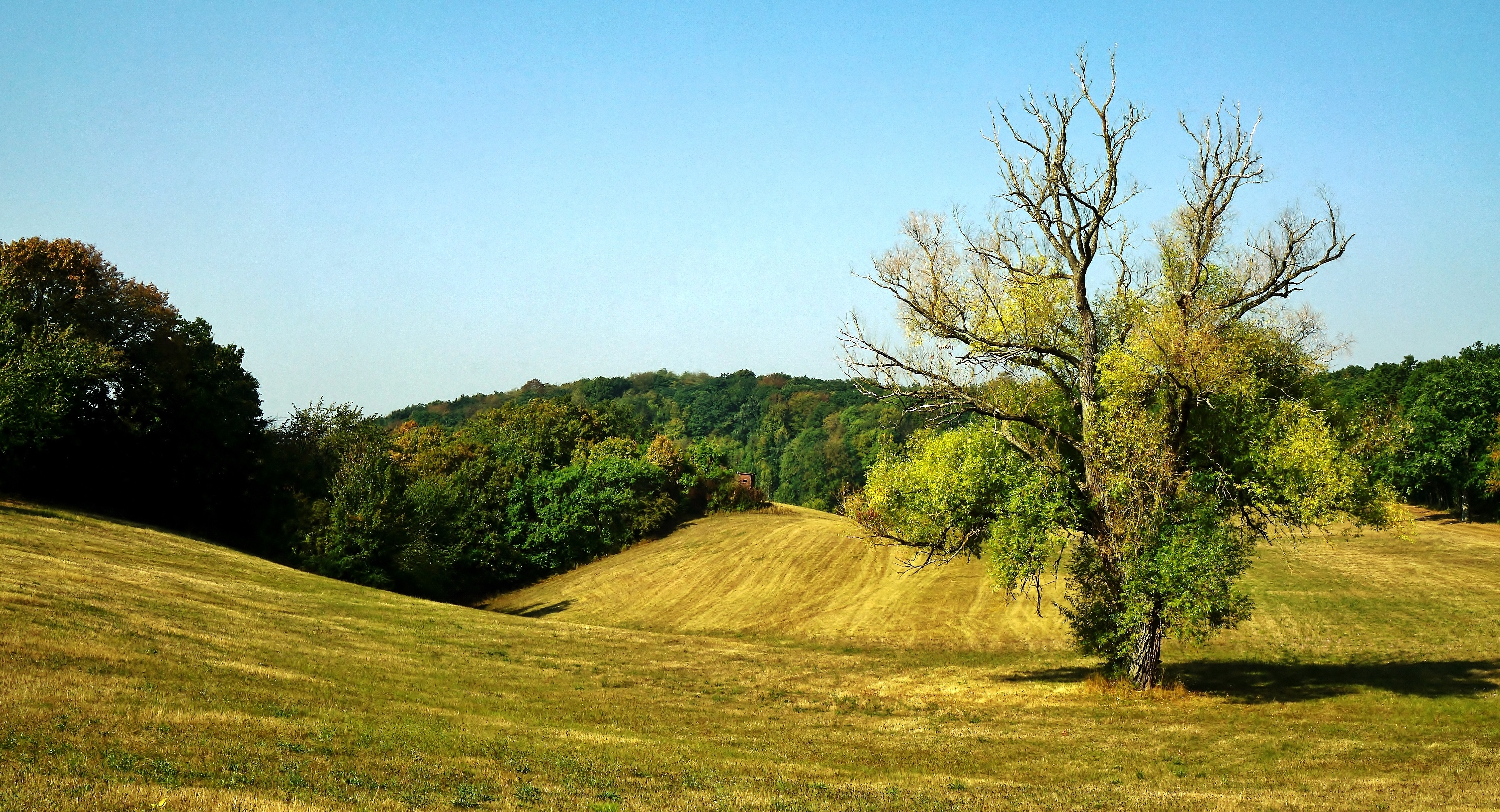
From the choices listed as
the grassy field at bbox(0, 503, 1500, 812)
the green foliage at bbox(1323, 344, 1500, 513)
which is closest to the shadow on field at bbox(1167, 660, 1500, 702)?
the grassy field at bbox(0, 503, 1500, 812)

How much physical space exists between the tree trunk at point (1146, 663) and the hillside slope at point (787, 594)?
491 inches

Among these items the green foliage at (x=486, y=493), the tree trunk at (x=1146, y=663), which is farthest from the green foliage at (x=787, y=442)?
the tree trunk at (x=1146, y=663)

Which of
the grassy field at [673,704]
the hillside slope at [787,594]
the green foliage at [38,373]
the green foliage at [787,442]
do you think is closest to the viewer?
the grassy field at [673,704]

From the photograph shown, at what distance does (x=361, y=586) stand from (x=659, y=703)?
27.0m

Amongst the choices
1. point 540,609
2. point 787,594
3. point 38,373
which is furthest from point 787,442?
point 38,373

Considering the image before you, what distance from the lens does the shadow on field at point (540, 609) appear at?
2408 inches

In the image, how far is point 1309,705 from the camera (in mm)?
24453

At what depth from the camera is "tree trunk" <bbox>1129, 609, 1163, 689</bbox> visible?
2628 cm

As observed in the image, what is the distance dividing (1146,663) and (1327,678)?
274 inches

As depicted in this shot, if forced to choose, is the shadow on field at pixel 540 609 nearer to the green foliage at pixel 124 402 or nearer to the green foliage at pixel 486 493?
the green foliage at pixel 486 493

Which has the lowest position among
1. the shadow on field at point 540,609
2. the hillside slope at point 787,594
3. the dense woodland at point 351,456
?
the shadow on field at point 540,609

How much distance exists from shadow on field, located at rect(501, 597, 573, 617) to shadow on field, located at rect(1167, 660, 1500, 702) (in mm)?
40203

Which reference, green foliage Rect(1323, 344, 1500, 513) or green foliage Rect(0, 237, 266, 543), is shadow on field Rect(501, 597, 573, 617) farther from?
green foliage Rect(1323, 344, 1500, 513)

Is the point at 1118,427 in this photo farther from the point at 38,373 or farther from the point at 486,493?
the point at 486,493
